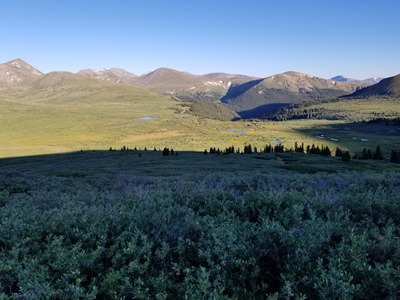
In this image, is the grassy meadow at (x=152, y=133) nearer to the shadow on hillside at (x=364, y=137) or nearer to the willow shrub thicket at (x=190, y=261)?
the shadow on hillside at (x=364, y=137)

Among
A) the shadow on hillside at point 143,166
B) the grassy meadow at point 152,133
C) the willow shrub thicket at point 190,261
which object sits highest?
the grassy meadow at point 152,133

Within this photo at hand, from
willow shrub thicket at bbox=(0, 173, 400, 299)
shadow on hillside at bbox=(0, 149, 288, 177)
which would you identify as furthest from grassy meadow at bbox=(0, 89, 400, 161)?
willow shrub thicket at bbox=(0, 173, 400, 299)

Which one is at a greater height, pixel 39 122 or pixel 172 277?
pixel 39 122

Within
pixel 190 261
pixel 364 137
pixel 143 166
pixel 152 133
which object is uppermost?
pixel 152 133

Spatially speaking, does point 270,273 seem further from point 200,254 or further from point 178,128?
point 178,128

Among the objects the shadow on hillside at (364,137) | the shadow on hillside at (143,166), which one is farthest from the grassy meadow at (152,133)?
the shadow on hillside at (143,166)

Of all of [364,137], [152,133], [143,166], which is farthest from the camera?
[152,133]

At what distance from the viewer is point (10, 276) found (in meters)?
3.42

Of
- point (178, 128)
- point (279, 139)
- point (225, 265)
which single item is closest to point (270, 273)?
point (225, 265)

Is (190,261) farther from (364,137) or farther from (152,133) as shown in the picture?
(364,137)

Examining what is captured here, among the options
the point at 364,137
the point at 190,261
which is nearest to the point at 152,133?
the point at 364,137

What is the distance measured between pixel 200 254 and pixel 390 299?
2595mm

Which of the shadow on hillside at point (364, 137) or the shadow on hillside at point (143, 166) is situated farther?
the shadow on hillside at point (364, 137)

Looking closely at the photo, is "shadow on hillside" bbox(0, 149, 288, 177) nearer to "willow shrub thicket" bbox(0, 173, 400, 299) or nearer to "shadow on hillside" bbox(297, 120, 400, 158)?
"willow shrub thicket" bbox(0, 173, 400, 299)
